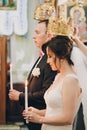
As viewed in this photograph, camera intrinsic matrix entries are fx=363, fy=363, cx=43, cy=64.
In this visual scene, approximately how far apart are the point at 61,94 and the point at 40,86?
0.75 m

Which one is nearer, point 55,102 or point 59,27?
point 55,102

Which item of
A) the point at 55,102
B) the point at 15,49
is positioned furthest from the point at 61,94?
the point at 15,49

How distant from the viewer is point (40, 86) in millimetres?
2811

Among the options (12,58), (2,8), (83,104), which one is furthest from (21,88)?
(83,104)

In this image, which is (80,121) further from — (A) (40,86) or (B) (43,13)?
(B) (43,13)

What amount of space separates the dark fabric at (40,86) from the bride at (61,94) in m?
0.54

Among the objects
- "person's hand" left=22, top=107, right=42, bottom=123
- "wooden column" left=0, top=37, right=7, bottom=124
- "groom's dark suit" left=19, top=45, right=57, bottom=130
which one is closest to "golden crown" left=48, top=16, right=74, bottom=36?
"groom's dark suit" left=19, top=45, right=57, bottom=130

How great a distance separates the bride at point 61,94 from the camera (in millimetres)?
2037

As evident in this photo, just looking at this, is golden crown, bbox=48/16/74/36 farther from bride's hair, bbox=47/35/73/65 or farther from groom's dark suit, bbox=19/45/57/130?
bride's hair, bbox=47/35/73/65

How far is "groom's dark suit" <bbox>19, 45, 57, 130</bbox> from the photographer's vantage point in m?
2.74

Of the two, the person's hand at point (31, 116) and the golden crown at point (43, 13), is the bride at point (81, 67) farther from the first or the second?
the person's hand at point (31, 116)

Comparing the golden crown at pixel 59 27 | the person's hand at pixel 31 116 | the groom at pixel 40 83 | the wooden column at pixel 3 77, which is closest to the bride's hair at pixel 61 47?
the person's hand at pixel 31 116

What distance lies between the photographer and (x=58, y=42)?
2.13 metres

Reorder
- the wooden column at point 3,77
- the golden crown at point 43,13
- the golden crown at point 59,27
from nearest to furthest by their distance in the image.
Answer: the golden crown at point 59,27 < the golden crown at point 43,13 < the wooden column at point 3,77
